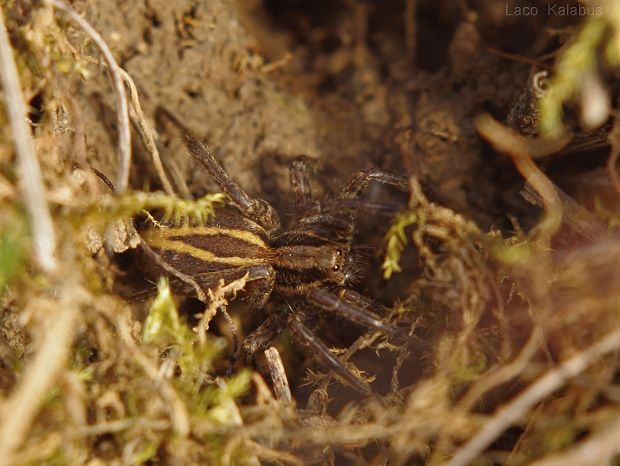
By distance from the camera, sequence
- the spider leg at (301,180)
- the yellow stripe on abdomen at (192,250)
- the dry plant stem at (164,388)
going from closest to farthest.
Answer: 1. the dry plant stem at (164,388)
2. the yellow stripe on abdomen at (192,250)
3. the spider leg at (301,180)

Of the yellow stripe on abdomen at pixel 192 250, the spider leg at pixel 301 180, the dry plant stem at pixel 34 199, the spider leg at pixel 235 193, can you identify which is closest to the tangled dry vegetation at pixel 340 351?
the dry plant stem at pixel 34 199

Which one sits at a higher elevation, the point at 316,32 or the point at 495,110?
the point at 316,32

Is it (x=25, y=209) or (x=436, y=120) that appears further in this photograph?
(x=436, y=120)

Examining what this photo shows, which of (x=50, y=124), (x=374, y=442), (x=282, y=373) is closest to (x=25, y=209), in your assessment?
(x=50, y=124)

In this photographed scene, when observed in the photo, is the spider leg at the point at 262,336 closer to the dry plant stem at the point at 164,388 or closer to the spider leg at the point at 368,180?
the spider leg at the point at 368,180

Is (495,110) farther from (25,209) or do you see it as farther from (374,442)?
(25,209)

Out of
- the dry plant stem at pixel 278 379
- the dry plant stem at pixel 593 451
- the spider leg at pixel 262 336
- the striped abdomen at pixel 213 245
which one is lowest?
the spider leg at pixel 262 336

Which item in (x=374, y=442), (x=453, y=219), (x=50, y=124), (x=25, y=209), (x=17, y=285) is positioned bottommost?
(x=374, y=442)
